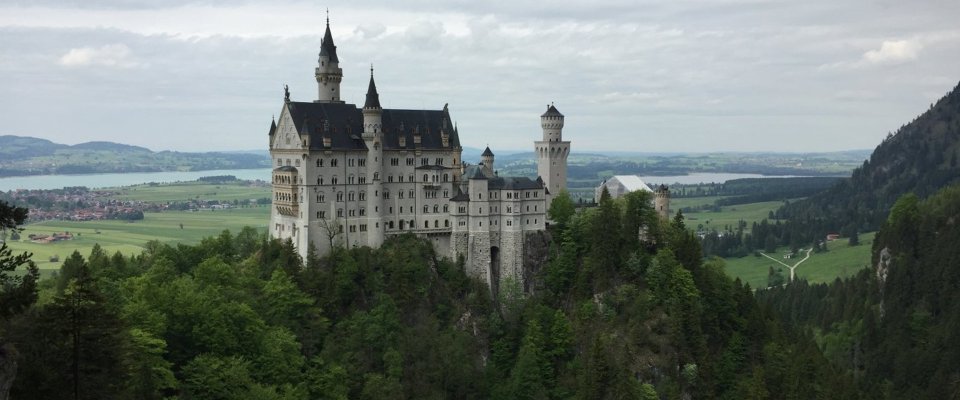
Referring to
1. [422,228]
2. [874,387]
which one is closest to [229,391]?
[422,228]

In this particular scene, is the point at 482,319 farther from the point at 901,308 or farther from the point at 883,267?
the point at 883,267

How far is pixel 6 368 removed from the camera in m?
43.4

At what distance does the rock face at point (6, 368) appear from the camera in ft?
141

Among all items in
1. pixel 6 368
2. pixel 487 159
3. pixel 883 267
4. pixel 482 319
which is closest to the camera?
pixel 6 368

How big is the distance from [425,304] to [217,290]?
24906 millimetres

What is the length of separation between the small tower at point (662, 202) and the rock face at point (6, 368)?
284 ft

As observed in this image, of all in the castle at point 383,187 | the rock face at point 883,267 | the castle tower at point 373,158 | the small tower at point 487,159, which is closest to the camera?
the castle at point 383,187

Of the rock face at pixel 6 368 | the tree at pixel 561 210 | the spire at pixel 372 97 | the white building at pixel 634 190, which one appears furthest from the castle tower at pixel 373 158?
the rock face at pixel 6 368

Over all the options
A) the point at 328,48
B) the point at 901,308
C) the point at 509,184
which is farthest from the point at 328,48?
the point at 901,308

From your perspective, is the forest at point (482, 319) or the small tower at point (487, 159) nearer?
the forest at point (482, 319)

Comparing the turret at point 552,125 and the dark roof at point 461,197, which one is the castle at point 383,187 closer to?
the dark roof at point 461,197

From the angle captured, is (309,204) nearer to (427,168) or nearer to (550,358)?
(427,168)

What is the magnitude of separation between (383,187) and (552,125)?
22.6 meters

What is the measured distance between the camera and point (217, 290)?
89.4m
